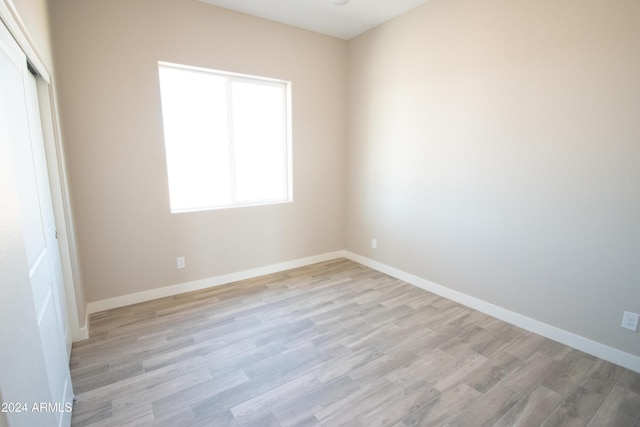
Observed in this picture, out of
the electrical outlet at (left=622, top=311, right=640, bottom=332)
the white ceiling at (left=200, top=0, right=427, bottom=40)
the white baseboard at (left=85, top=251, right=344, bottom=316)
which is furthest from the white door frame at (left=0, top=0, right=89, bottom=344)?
the electrical outlet at (left=622, top=311, right=640, bottom=332)

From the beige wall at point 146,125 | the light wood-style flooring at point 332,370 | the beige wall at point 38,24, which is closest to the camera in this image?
the beige wall at point 38,24

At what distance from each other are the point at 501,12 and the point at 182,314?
3.80 metres

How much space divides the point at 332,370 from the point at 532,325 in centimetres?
175

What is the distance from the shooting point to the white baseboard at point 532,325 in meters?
2.03

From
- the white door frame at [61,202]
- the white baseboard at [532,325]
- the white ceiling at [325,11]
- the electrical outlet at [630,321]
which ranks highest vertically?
the white ceiling at [325,11]

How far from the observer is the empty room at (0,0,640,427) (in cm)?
166

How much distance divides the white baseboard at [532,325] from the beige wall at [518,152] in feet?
0.17

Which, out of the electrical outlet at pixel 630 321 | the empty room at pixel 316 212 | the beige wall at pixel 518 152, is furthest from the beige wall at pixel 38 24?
the electrical outlet at pixel 630 321

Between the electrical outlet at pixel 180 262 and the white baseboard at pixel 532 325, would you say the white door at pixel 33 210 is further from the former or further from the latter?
the white baseboard at pixel 532 325

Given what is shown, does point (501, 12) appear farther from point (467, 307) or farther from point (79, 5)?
point (79, 5)

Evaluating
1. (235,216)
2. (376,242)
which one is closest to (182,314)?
(235,216)

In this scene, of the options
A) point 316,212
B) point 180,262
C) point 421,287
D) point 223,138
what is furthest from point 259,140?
point 421,287

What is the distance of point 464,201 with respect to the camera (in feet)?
9.31

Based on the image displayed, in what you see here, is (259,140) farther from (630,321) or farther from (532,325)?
(630,321)
